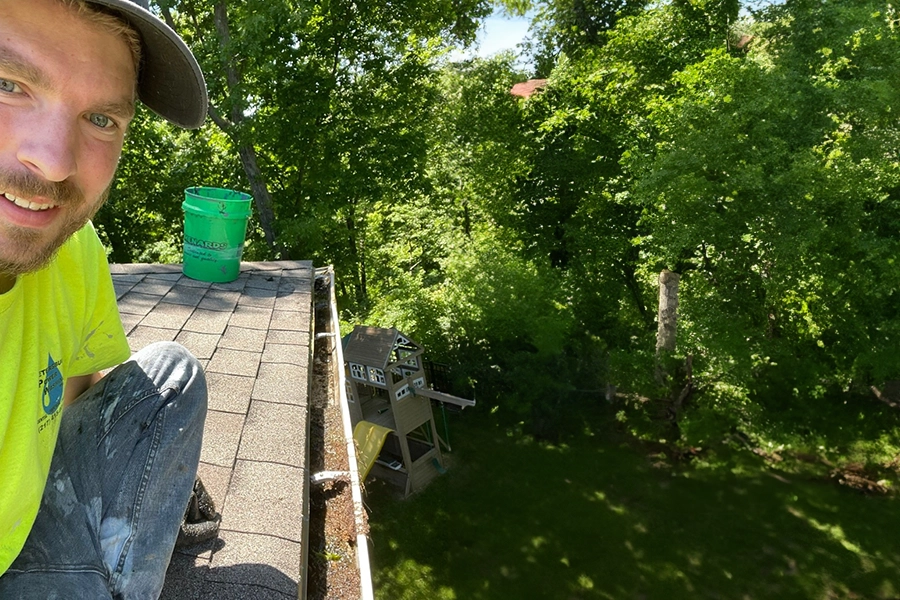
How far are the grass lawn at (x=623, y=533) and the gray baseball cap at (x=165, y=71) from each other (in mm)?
9643

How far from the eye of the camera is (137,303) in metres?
4.73

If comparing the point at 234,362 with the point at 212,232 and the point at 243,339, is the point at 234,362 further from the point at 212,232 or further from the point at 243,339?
the point at 212,232

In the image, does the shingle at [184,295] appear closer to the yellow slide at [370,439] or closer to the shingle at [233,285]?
the shingle at [233,285]

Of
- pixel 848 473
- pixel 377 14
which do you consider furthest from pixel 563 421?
pixel 377 14

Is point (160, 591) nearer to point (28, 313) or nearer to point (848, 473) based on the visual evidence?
point (28, 313)

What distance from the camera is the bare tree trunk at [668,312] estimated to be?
12883mm

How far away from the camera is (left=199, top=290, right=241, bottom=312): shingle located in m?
5.09

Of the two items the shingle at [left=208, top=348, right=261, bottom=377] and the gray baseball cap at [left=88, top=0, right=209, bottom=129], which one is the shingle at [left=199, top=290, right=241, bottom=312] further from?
the gray baseball cap at [left=88, top=0, right=209, bottom=129]

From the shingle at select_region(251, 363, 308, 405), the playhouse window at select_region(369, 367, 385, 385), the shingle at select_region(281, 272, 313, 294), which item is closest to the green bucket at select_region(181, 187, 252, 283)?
the shingle at select_region(281, 272, 313, 294)

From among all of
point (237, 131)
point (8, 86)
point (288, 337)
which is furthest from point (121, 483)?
point (237, 131)

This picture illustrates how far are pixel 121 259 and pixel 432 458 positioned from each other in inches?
352

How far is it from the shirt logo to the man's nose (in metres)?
0.57

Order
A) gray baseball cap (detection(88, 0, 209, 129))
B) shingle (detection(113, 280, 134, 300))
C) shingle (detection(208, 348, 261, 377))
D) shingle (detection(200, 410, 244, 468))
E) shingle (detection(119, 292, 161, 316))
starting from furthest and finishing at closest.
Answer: shingle (detection(113, 280, 134, 300)) < shingle (detection(119, 292, 161, 316)) < shingle (detection(208, 348, 261, 377)) < shingle (detection(200, 410, 244, 468)) < gray baseball cap (detection(88, 0, 209, 129))

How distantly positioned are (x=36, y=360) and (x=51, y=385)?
0.09 meters
